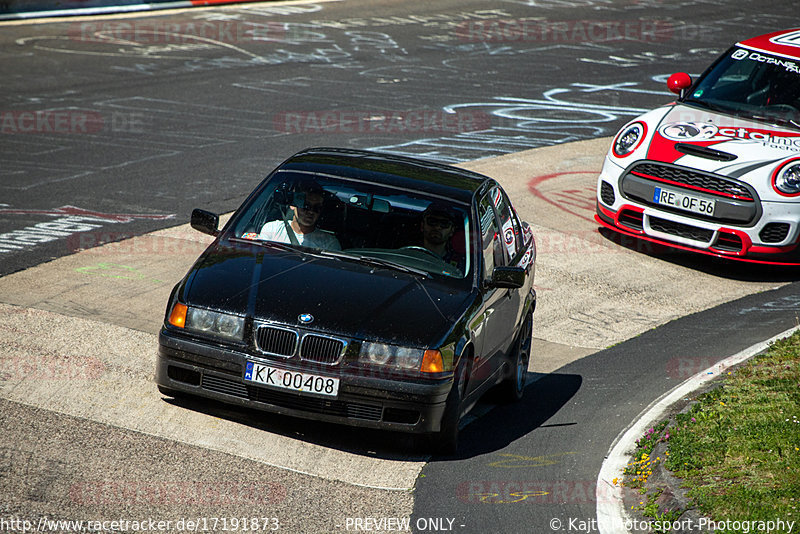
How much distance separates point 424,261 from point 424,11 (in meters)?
21.8

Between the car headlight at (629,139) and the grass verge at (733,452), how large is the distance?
4.25 meters

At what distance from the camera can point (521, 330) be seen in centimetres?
743

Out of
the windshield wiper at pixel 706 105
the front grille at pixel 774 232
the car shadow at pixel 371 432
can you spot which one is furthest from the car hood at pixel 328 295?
the windshield wiper at pixel 706 105

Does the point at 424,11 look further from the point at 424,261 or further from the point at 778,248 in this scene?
the point at 424,261

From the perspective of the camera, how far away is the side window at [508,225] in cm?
741

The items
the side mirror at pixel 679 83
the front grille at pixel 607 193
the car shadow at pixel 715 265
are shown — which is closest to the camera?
the car shadow at pixel 715 265

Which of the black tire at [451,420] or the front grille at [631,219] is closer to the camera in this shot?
the black tire at [451,420]

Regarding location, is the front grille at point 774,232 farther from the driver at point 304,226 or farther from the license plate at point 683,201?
the driver at point 304,226

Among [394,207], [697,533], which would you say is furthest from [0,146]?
[697,533]

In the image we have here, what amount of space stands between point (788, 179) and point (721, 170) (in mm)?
662

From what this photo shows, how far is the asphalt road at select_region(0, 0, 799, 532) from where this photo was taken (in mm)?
5512

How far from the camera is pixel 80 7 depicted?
23031 millimetres

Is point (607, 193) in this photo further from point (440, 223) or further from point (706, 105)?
point (440, 223)

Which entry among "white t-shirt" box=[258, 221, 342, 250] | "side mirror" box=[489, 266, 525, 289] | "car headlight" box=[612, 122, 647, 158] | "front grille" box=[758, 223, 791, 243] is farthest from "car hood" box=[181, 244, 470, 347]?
"car headlight" box=[612, 122, 647, 158]
